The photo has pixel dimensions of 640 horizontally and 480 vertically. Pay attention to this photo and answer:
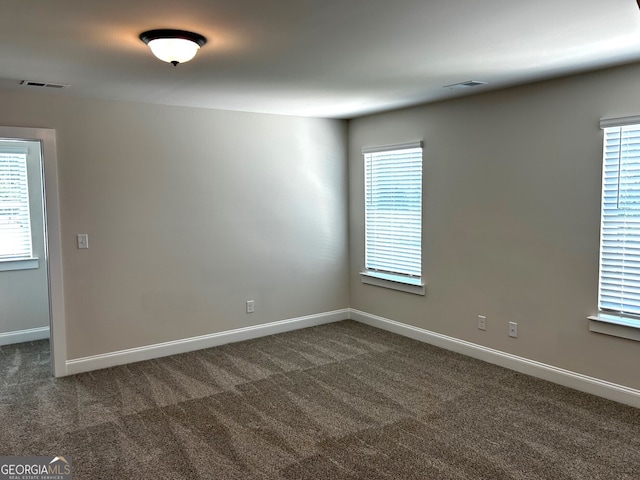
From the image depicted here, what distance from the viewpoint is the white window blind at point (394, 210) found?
5030mm

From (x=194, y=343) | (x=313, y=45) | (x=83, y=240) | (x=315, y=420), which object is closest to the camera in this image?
(x=313, y=45)

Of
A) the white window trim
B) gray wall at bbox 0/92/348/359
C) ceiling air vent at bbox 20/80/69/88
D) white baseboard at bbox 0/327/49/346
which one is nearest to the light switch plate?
gray wall at bbox 0/92/348/359

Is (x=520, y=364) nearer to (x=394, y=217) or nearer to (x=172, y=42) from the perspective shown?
(x=394, y=217)

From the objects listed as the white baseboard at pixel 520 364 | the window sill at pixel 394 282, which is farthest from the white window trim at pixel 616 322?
the window sill at pixel 394 282

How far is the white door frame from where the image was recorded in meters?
4.04

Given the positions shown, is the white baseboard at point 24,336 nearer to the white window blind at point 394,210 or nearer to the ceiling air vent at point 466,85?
the white window blind at point 394,210

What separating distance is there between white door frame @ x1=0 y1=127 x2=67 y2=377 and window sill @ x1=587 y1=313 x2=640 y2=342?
4259 millimetres

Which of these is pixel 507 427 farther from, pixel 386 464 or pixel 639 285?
pixel 639 285

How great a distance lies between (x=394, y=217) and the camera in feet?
17.4

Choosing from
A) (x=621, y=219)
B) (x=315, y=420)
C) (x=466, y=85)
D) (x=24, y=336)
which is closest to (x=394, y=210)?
(x=466, y=85)

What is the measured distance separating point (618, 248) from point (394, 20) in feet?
7.71

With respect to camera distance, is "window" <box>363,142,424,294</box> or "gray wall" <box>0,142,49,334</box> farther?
"gray wall" <box>0,142,49,334</box>

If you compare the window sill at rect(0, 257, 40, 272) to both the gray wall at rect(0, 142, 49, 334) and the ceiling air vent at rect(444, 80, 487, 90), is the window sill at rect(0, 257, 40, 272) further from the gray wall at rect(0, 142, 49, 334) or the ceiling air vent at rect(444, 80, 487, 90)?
the ceiling air vent at rect(444, 80, 487, 90)

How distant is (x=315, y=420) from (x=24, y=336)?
12.3 ft
